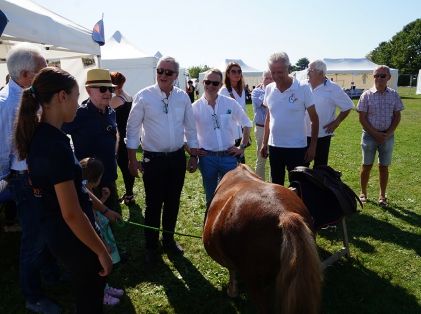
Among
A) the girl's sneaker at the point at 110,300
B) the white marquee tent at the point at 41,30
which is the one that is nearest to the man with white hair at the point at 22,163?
the girl's sneaker at the point at 110,300

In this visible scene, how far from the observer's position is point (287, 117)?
4.16 metres

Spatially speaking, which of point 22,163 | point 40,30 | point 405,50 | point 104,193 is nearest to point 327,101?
point 104,193

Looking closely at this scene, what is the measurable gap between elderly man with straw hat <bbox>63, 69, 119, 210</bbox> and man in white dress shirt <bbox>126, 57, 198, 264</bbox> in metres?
0.26

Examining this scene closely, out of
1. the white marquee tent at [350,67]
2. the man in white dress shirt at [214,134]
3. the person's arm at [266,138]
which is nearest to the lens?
the man in white dress shirt at [214,134]

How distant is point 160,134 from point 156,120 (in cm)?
14

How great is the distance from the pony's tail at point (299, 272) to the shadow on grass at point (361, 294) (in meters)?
A: 1.32

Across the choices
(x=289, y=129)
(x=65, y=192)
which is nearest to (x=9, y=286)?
(x=65, y=192)

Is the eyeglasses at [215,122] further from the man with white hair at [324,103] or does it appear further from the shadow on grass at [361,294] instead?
the shadow on grass at [361,294]

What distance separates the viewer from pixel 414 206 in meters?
5.58

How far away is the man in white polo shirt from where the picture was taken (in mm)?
4023

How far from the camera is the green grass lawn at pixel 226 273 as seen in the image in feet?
10.7

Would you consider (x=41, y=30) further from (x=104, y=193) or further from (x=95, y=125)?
(x=104, y=193)

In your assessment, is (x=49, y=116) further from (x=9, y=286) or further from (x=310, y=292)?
(x=9, y=286)

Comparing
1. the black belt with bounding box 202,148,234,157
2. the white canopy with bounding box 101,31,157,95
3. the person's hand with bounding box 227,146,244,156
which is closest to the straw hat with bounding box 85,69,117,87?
the black belt with bounding box 202,148,234,157
